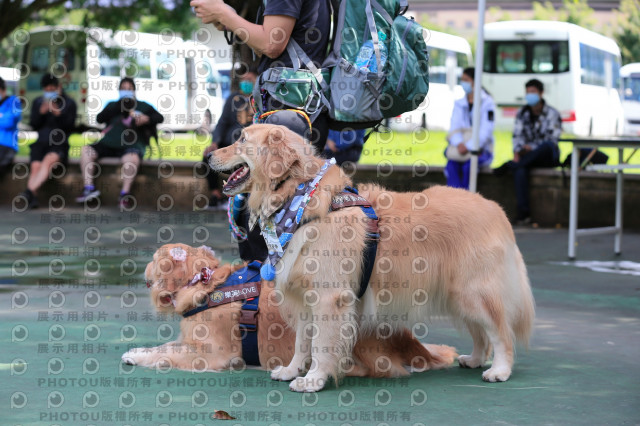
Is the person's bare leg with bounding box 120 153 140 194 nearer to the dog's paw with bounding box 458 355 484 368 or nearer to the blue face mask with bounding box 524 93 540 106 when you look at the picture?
the blue face mask with bounding box 524 93 540 106

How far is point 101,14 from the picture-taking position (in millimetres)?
18719

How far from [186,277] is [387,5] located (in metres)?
1.95

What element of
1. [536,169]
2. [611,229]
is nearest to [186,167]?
[536,169]

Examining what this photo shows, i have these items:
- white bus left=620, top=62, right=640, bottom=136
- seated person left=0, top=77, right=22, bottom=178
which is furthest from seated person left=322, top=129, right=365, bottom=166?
white bus left=620, top=62, right=640, bottom=136

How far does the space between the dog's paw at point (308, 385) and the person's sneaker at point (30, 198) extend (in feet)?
31.2

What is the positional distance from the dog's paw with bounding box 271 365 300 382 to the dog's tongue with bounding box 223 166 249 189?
3.30 feet

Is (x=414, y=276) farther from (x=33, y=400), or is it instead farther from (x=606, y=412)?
(x=33, y=400)

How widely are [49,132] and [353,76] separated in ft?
31.1

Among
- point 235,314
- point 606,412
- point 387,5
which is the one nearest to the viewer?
point 606,412

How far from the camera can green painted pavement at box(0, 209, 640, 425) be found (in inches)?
165

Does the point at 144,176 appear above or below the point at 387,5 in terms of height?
below

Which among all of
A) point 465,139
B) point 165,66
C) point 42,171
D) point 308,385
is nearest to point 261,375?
point 308,385

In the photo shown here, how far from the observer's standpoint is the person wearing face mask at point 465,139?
41.1 feet

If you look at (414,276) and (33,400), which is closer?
(33,400)
